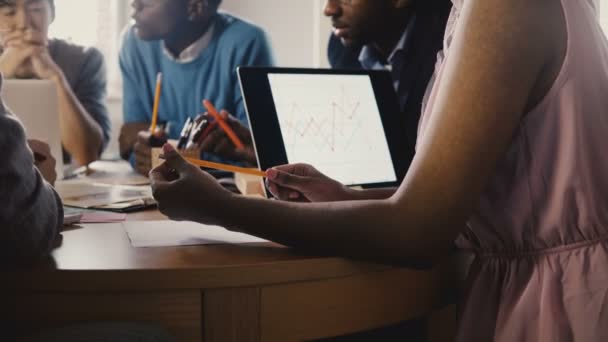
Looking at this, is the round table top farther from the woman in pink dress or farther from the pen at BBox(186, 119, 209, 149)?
the pen at BBox(186, 119, 209, 149)

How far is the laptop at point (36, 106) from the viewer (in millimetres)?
1441

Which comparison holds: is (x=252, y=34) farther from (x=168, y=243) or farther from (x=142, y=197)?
(x=168, y=243)

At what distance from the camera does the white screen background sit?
121 cm

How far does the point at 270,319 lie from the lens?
0.75 m

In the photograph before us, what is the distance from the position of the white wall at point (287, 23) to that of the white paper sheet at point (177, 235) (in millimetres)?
2272

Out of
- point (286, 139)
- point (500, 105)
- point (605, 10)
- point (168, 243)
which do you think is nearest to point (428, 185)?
point (500, 105)

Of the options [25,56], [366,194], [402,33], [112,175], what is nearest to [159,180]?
[366,194]

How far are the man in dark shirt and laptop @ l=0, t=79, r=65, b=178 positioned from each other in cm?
70

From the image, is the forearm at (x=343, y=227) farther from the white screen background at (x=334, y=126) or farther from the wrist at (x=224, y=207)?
the white screen background at (x=334, y=126)

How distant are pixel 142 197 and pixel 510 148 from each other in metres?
0.71

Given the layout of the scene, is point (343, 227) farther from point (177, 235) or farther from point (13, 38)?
point (13, 38)

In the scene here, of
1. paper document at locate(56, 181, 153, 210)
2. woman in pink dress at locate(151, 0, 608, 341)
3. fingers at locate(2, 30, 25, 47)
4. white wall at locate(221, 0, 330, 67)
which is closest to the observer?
woman in pink dress at locate(151, 0, 608, 341)

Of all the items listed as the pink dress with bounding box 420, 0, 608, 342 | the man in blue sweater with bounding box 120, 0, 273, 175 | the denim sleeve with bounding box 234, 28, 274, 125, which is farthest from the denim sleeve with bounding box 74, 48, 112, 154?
the pink dress with bounding box 420, 0, 608, 342

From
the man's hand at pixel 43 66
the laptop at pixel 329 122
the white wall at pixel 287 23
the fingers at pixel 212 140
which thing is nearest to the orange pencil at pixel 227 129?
the fingers at pixel 212 140
